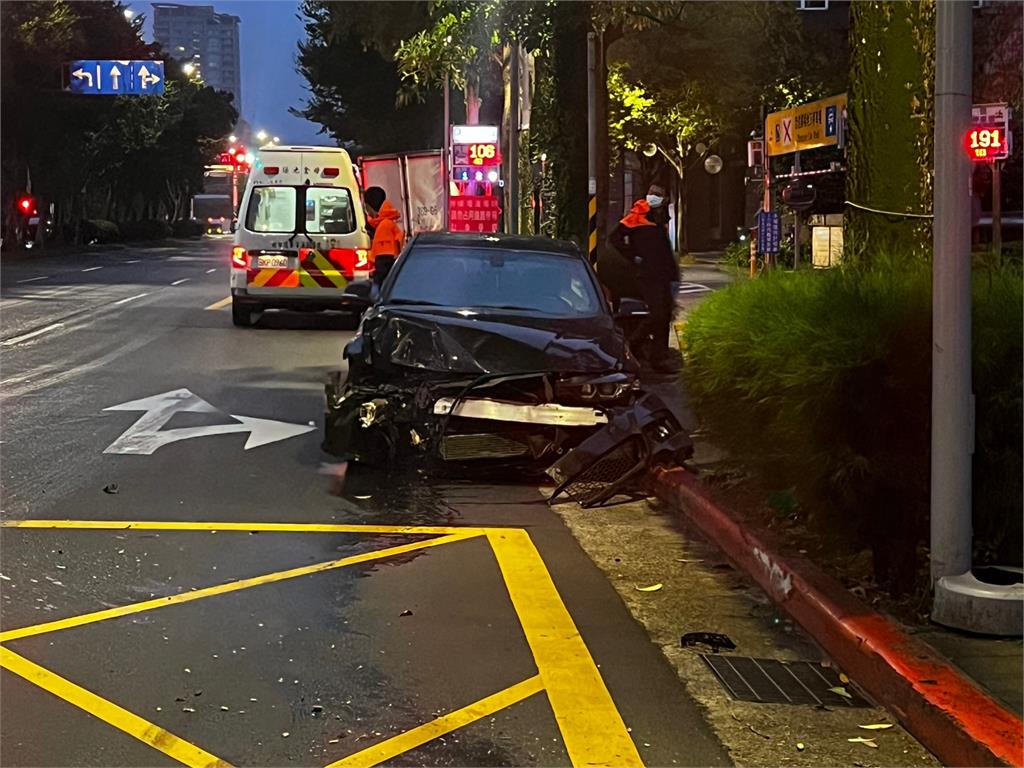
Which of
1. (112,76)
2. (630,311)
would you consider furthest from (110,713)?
(112,76)

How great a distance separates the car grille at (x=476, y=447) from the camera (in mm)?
8539

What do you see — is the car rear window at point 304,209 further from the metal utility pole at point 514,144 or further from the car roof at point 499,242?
the car roof at point 499,242

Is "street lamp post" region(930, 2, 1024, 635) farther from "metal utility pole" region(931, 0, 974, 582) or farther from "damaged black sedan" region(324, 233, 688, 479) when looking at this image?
"damaged black sedan" region(324, 233, 688, 479)

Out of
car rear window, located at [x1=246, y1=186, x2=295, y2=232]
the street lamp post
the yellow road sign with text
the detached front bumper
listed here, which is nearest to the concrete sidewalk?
the street lamp post

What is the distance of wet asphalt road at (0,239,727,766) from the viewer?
4426 millimetres

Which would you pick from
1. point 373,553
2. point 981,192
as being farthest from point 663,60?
point 373,553

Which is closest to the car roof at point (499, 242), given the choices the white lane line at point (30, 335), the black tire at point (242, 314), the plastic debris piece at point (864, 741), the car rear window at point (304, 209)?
the plastic debris piece at point (864, 741)

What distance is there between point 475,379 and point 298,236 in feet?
35.4

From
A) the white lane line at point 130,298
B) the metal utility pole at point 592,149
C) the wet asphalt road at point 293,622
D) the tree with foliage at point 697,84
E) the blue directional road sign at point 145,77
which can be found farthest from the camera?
the blue directional road sign at point 145,77

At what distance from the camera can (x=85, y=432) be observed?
10.3 meters

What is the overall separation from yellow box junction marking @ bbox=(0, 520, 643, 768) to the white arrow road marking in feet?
8.09

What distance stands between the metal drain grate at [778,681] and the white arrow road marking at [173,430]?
541 cm

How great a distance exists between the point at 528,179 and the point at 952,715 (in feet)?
64.3

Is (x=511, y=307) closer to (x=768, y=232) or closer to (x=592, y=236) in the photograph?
(x=592, y=236)
